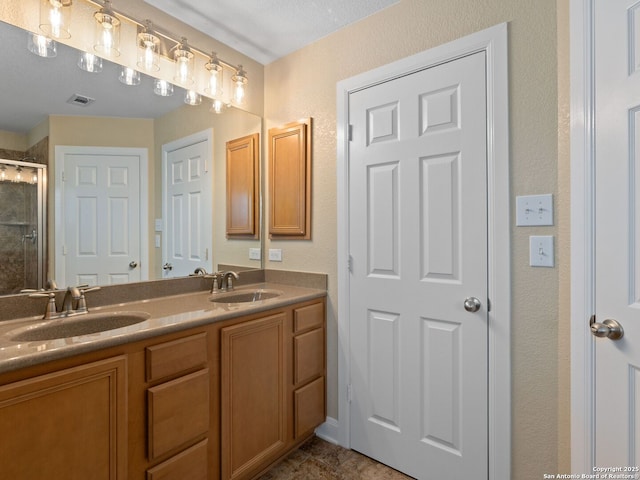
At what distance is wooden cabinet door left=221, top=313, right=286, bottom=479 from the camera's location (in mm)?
1521

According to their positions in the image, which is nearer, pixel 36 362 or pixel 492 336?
pixel 36 362

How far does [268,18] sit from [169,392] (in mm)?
1999

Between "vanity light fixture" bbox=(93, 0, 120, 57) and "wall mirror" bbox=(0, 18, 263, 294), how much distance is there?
7 cm

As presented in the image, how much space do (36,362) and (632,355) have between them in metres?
1.82

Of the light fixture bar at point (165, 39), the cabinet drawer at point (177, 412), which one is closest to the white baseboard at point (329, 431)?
the cabinet drawer at point (177, 412)

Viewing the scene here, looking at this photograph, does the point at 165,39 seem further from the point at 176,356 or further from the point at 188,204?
the point at 176,356

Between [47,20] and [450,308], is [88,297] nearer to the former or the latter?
[47,20]

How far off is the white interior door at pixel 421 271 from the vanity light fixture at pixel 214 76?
861 millimetres

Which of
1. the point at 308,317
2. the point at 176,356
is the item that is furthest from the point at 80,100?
the point at 308,317

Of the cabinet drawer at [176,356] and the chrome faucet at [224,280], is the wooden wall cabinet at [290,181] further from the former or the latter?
the cabinet drawer at [176,356]

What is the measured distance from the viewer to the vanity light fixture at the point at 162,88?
72.9 inches

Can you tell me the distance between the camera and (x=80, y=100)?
1.62 m

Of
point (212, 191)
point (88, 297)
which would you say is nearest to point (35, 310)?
point (88, 297)

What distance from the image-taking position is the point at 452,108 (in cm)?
161
